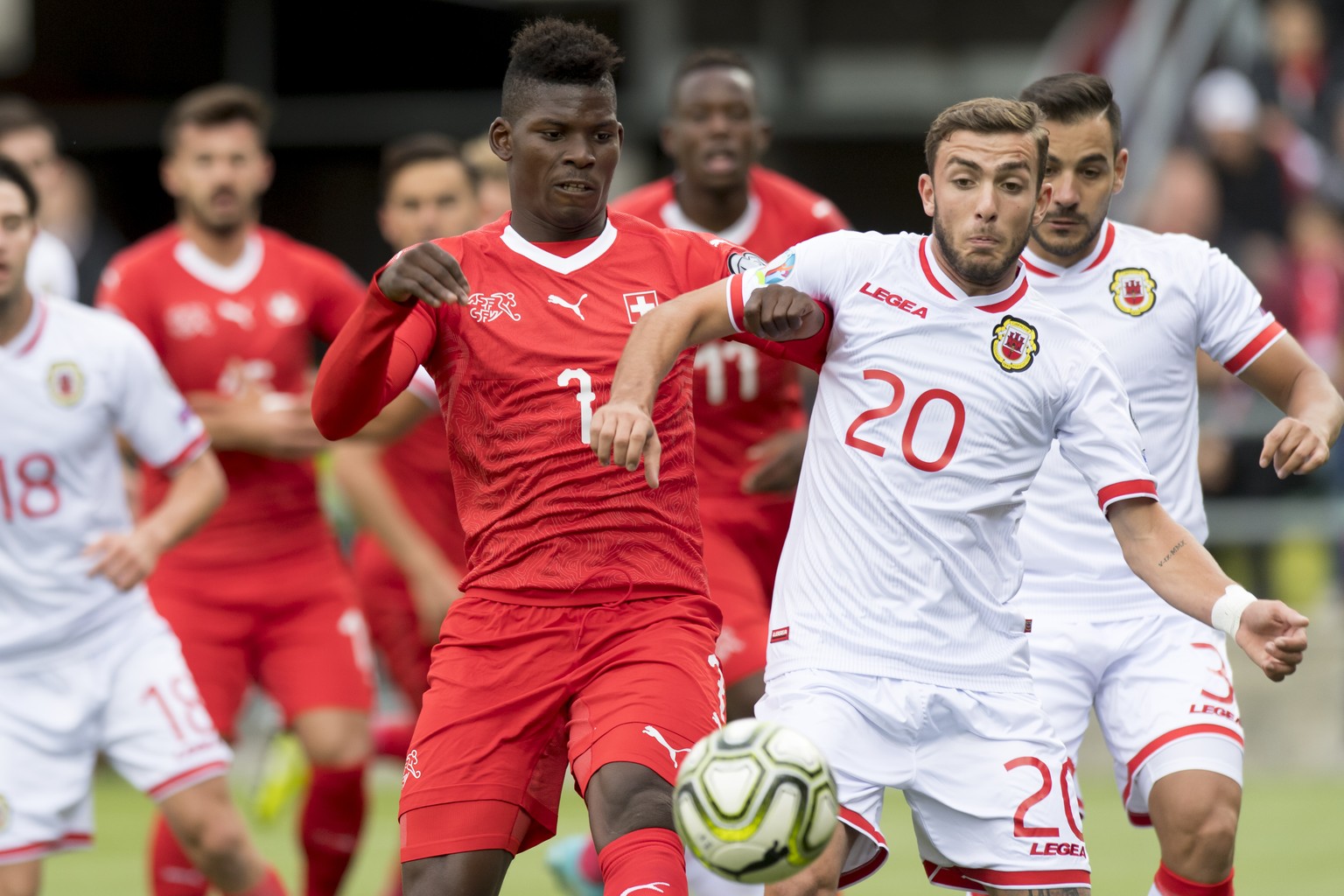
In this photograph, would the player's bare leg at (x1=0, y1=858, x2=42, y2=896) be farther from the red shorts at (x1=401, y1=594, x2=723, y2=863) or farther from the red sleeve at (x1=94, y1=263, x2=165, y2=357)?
the red sleeve at (x1=94, y1=263, x2=165, y2=357)

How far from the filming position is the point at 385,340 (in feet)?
16.3

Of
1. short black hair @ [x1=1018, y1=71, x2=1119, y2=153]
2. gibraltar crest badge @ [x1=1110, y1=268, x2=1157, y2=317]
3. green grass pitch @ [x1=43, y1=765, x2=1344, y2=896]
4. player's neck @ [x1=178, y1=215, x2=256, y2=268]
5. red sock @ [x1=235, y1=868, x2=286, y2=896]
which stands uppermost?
short black hair @ [x1=1018, y1=71, x2=1119, y2=153]

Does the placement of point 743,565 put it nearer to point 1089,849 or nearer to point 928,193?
point 928,193

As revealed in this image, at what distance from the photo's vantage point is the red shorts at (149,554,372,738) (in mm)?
7703

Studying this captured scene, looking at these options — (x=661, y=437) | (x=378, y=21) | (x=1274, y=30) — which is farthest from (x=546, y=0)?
(x=661, y=437)

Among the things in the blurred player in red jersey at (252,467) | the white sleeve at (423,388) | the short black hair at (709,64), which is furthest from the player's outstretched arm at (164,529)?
the short black hair at (709,64)

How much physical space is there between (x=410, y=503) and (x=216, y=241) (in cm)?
140

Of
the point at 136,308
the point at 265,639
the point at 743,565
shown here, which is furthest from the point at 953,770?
the point at 136,308

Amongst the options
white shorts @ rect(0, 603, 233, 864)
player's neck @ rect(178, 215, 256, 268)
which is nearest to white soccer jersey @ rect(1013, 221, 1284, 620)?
white shorts @ rect(0, 603, 233, 864)

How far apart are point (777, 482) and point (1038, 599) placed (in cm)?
110

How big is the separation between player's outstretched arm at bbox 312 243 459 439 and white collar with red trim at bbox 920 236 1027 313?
1.15m

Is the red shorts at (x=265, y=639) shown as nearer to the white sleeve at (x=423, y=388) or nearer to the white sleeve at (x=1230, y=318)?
the white sleeve at (x=423, y=388)

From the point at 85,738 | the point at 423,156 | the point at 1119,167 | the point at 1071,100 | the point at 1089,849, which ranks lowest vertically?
the point at 1089,849

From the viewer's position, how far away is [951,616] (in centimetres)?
511
